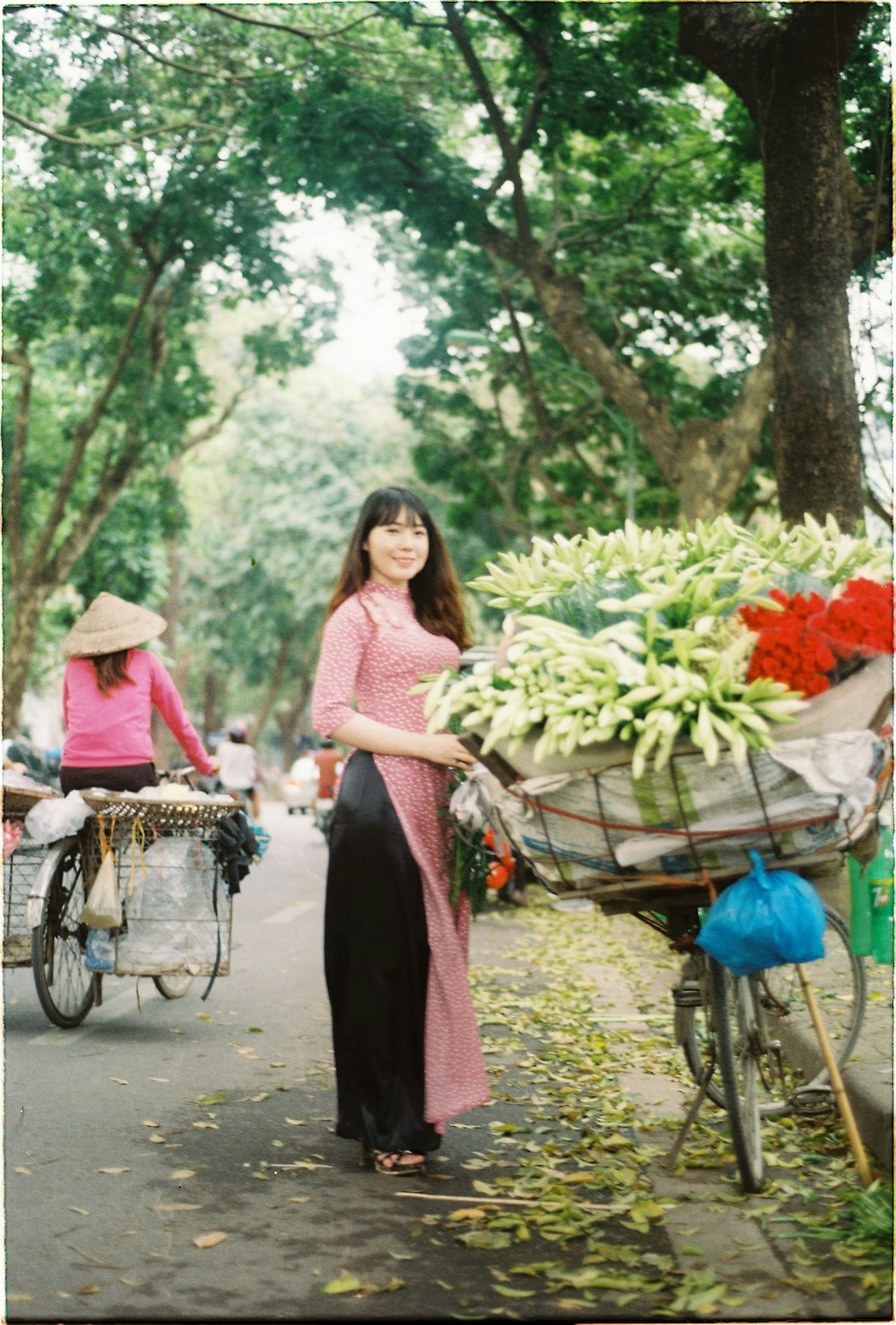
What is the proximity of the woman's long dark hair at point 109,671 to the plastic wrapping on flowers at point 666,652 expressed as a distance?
124 inches

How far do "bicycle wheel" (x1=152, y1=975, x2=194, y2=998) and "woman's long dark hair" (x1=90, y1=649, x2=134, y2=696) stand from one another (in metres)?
1.52

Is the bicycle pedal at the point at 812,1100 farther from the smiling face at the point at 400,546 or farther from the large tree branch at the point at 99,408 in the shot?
the large tree branch at the point at 99,408

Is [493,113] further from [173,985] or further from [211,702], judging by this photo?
[211,702]

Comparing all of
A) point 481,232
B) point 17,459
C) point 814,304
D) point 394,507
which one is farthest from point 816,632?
point 17,459

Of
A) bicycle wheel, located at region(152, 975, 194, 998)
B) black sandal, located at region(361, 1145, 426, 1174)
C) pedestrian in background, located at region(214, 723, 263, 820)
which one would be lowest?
bicycle wheel, located at region(152, 975, 194, 998)

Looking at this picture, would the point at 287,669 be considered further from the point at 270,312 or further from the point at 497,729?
the point at 497,729

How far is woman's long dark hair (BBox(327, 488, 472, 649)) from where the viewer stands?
491 cm

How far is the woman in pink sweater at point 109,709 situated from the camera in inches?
268

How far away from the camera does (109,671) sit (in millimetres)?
6879

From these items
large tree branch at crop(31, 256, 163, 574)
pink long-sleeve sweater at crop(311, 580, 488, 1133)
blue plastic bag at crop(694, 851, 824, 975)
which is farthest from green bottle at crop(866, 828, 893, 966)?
large tree branch at crop(31, 256, 163, 574)

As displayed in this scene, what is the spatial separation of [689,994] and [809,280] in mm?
5065

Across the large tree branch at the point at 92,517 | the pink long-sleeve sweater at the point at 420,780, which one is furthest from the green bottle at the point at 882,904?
the large tree branch at the point at 92,517

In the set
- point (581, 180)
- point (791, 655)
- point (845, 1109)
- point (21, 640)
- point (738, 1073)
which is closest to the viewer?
point (791, 655)

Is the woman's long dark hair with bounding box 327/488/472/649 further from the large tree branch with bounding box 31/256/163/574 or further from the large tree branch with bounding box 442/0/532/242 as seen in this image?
the large tree branch with bounding box 31/256/163/574
